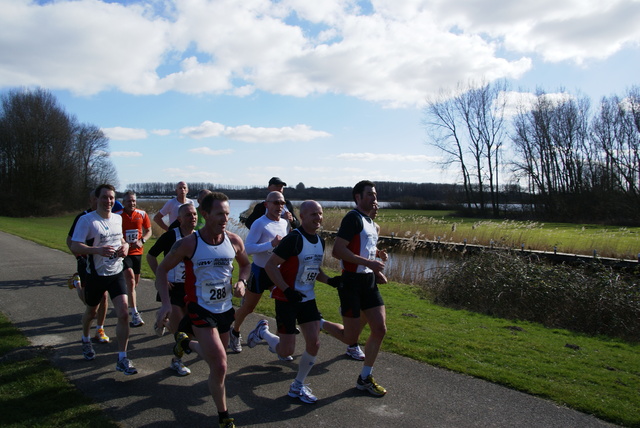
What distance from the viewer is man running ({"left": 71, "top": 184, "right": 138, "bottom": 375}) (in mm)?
4953

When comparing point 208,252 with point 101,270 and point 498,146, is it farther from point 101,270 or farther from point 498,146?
point 498,146

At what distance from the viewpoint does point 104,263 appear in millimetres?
5172

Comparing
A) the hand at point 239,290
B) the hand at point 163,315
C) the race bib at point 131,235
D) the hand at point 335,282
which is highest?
the race bib at point 131,235

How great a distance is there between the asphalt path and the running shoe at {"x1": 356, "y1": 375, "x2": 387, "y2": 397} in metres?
0.06

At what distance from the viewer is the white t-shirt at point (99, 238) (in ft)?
17.0

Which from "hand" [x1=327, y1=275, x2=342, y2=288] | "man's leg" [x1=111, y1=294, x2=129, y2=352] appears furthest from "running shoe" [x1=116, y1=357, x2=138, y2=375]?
"hand" [x1=327, y1=275, x2=342, y2=288]

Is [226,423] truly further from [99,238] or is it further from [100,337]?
[100,337]

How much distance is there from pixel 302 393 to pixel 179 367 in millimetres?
1544

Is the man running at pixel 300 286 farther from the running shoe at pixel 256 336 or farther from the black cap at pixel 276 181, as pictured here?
the black cap at pixel 276 181

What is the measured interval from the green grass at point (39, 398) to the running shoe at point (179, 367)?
958mm

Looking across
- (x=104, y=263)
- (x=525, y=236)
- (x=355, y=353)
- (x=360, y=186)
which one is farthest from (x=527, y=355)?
(x=525, y=236)

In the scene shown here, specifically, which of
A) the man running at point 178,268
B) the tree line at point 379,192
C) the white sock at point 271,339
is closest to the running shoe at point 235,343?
the white sock at point 271,339

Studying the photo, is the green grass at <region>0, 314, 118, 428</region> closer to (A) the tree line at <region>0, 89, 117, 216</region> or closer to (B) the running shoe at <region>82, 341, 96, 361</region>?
(B) the running shoe at <region>82, 341, 96, 361</region>

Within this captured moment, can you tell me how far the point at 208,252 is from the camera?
3938 millimetres
